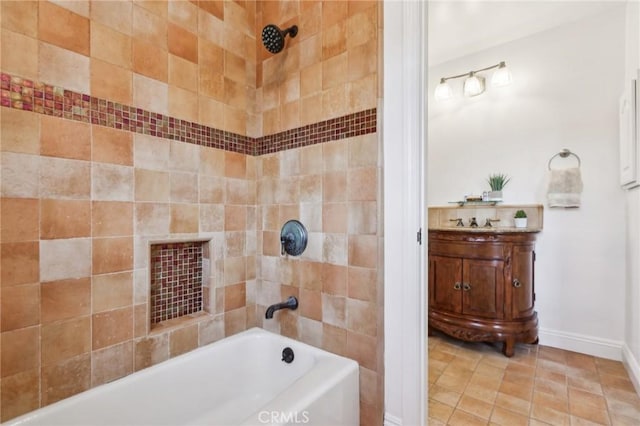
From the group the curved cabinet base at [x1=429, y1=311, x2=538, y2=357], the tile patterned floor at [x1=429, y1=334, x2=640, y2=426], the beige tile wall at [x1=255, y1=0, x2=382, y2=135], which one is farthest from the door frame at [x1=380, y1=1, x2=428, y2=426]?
the curved cabinet base at [x1=429, y1=311, x2=538, y2=357]

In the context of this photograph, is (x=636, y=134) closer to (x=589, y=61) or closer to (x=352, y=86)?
(x=589, y=61)

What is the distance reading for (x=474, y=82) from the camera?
9.23ft

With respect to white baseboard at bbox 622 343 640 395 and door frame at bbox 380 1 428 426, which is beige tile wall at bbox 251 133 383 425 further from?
white baseboard at bbox 622 343 640 395

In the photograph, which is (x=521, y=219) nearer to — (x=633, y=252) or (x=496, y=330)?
(x=633, y=252)

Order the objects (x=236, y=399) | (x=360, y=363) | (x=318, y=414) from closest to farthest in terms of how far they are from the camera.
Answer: (x=318, y=414)
(x=360, y=363)
(x=236, y=399)

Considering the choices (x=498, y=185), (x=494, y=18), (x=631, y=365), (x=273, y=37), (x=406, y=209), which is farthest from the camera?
(x=498, y=185)

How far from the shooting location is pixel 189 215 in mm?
1530

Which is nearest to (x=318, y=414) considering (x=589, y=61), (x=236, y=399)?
(x=236, y=399)

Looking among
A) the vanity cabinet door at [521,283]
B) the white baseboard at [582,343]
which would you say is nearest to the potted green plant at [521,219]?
the vanity cabinet door at [521,283]

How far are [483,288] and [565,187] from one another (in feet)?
3.56

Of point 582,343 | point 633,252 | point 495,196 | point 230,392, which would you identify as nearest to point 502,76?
point 495,196

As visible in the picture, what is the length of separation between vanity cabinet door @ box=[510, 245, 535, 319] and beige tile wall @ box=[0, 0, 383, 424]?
1.53 m

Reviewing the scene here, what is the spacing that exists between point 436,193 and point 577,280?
4.47ft

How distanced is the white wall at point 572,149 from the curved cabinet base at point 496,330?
0.37m
